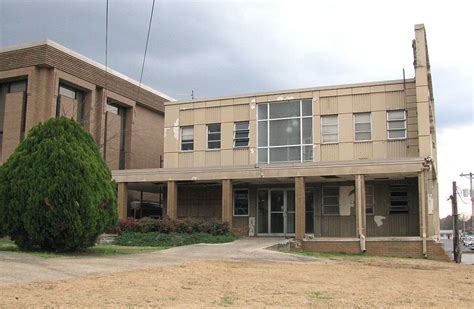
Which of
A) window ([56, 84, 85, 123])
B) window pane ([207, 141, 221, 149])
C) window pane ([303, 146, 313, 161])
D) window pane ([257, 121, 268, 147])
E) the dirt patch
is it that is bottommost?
the dirt patch

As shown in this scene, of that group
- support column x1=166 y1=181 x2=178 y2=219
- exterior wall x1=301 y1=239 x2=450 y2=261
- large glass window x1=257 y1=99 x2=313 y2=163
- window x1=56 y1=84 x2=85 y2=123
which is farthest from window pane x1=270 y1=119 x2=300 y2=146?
window x1=56 y1=84 x2=85 y2=123

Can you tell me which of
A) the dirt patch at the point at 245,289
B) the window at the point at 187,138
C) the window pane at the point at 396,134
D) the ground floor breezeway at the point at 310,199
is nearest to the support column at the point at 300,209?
the ground floor breezeway at the point at 310,199

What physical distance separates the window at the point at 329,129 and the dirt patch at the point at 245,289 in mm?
13863

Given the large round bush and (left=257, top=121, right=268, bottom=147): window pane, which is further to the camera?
(left=257, top=121, right=268, bottom=147): window pane

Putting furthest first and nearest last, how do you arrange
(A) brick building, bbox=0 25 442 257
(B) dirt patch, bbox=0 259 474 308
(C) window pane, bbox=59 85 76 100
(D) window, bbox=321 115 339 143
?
(C) window pane, bbox=59 85 76 100, (D) window, bbox=321 115 339 143, (A) brick building, bbox=0 25 442 257, (B) dirt patch, bbox=0 259 474 308

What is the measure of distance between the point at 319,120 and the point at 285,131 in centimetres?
189

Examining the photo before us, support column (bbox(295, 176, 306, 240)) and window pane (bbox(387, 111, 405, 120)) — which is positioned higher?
window pane (bbox(387, 111, 405, 120))

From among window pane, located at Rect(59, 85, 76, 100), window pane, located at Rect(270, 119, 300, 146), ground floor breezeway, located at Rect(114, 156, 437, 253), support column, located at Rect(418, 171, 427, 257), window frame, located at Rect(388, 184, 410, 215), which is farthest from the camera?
window pane, located at Rect(59, 85, 76, 100)

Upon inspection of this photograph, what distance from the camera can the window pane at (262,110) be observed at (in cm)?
Answer: 2922

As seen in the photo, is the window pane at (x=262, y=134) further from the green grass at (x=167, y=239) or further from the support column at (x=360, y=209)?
the support column at (x=360, y=209)

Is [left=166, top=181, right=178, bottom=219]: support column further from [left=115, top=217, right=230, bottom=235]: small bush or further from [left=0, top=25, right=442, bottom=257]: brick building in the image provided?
[left=115, top=217, right=230, bottom=235]: small bush

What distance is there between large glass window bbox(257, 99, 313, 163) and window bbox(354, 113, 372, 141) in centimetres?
221

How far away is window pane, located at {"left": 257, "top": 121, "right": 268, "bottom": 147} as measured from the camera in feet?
95.4

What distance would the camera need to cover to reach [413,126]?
86.5 feet
